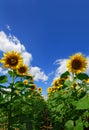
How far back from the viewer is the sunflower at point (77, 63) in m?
7.58

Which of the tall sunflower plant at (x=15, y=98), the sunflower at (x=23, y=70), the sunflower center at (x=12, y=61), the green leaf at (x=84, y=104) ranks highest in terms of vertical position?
the sunflower at (x=23, y=70)

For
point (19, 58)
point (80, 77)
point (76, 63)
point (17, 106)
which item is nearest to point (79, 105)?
point (80, 77)

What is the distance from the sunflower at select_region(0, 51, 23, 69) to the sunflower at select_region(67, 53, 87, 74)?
147 centimetres

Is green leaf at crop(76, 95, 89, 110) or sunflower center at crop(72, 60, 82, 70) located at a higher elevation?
sunflower center at crop(72, 60, 82, 70)

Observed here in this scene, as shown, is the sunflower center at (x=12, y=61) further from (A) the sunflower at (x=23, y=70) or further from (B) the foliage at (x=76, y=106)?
(B) the foliage at (x=76, y=106)

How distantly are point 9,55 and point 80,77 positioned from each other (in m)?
4.31

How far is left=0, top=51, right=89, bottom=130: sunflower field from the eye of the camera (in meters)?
4.55

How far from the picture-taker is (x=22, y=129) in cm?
544

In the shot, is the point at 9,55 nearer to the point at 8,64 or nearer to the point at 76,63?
the point at 8,64

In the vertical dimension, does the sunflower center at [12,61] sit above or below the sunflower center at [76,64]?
above

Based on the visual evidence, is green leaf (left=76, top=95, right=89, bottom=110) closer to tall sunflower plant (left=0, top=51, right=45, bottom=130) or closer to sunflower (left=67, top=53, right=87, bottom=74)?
tall sunflower plant (left=0, top=51, right=45, bottom=130)

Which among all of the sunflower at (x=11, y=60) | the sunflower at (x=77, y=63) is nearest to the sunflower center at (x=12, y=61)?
the sunflower at (x=11, y=60)

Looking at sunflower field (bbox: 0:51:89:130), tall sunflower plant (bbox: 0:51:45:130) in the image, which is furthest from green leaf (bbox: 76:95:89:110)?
tall sunflower plant (bbox: 0:51:45:130)

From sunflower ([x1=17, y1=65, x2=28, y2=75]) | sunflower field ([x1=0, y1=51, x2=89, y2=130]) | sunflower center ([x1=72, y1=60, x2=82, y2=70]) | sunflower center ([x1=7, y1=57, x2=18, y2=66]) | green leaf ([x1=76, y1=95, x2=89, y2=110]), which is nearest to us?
green leaf ([x1=76, y1=95, x2=89, y2=110])
